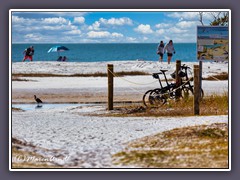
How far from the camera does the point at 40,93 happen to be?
19109 mm

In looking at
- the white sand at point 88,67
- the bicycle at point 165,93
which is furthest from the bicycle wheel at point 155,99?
the white sand at point 88,67

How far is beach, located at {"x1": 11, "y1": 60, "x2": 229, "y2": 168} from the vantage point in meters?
10.9

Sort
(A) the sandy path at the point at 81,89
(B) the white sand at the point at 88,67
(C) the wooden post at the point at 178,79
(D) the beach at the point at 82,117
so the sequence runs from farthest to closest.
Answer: (B) the white sand at the point at 88,67 < (A) the sandy path at the point at 81,89 < (C) the wooden post at the point at 178,79 < (D) the beach at the point at 82,117

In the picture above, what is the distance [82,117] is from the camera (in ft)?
46.5

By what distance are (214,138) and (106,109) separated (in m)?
5.05

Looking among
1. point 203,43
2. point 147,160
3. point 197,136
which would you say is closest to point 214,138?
point 197,136

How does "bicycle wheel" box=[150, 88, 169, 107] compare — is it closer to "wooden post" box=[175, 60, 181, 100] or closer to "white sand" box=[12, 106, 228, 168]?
"wooden post" box=[175, 60, 181, 100]

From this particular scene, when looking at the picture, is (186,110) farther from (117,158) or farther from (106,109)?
(117,158)

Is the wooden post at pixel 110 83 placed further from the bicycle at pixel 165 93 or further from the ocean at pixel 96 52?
the ocean at pixel 96 52

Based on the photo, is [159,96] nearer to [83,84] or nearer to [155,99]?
[155,99]

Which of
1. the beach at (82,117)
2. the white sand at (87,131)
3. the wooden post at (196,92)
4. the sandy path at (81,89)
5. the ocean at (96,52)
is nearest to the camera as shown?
the white sand at (87,131)

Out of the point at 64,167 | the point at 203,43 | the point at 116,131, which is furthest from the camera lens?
the point at 203,43

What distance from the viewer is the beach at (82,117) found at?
10875 mm

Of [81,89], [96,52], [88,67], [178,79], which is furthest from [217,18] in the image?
[96,52]
